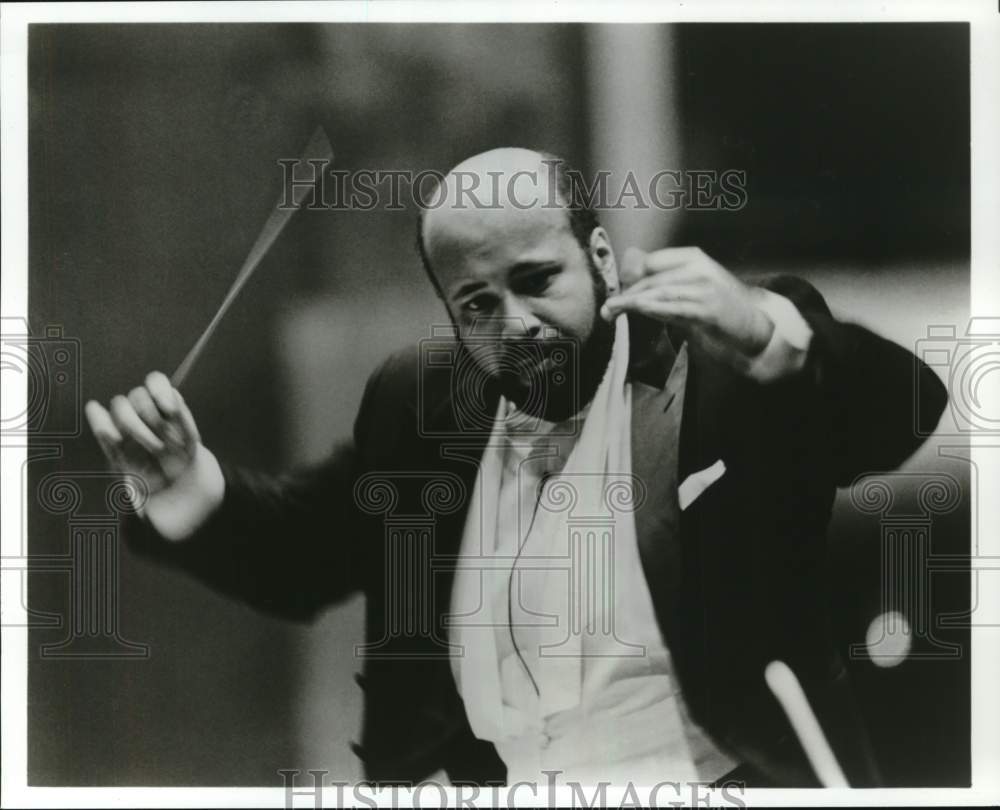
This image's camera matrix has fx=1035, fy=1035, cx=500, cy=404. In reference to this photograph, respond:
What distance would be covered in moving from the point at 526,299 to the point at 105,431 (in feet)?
4.56

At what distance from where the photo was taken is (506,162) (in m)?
3.21

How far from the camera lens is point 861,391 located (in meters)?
3.23

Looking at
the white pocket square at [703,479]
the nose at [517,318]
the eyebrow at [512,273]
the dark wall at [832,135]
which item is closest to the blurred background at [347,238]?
the dark wall at [832,135]

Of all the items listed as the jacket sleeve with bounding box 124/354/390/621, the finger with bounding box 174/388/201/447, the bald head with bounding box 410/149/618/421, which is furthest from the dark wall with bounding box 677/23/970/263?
the finger with bounding box 174/388/201/447

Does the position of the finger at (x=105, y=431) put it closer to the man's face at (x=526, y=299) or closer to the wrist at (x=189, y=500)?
the wrist at (x=189, y=500)

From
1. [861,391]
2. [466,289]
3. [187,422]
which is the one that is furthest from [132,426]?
[861,391]

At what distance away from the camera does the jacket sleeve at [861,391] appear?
3.22 meters

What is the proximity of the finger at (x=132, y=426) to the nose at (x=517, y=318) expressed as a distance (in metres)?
1.15

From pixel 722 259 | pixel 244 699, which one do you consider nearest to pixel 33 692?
pixel 244 699

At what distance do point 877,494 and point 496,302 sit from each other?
1336 mm

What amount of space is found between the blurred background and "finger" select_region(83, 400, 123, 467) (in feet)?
A: 0.21

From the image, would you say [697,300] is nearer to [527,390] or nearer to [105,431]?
[527,390]

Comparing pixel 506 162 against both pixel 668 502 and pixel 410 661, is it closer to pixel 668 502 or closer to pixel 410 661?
pixel 668 502

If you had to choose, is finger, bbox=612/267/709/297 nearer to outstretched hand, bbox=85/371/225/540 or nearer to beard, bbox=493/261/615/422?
beard, bbox=493/261/615/422
